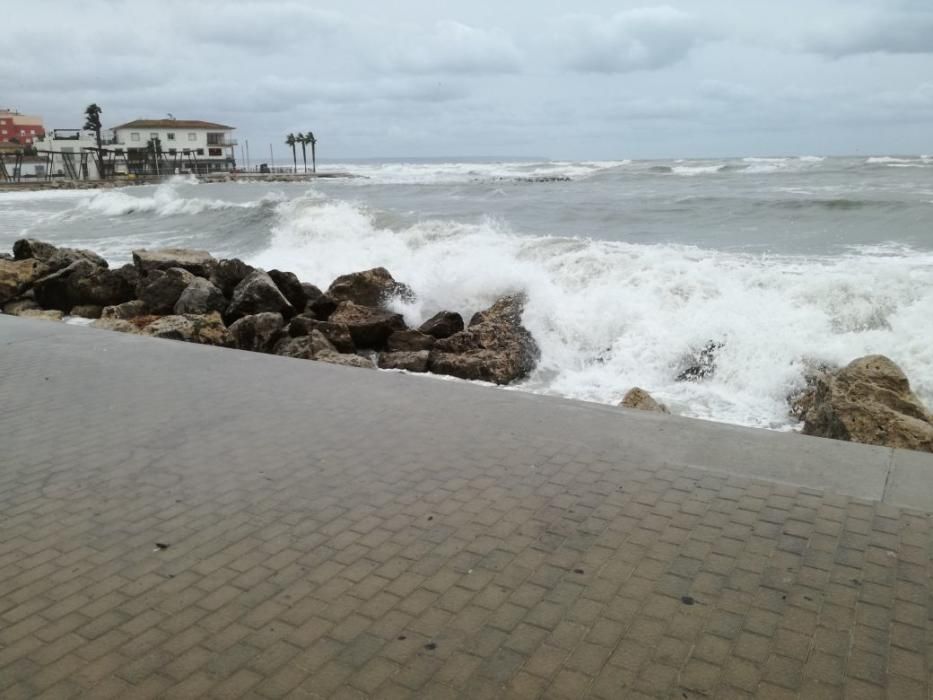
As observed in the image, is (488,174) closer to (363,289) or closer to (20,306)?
(363,289)

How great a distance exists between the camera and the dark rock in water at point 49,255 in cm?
1376

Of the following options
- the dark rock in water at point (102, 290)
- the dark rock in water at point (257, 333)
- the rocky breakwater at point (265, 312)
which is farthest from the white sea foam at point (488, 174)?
the dark rock in water at point (257, 333)

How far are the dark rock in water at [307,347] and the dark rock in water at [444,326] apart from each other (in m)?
1.43

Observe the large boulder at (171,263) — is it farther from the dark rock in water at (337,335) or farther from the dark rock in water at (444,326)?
the dark rock in water at (444,326)

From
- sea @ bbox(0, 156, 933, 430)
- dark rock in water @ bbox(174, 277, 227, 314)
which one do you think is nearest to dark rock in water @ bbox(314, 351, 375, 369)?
sea @ bbox(0, 156, 933, 430)

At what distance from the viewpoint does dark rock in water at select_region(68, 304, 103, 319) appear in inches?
468

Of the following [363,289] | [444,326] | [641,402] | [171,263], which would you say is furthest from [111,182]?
[641,402]

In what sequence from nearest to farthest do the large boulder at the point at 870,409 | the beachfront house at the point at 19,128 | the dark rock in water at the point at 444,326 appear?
the large boulder at the point at 870,409 → the dark rock in water at the point at 444,326 → the beachfront house at the point at 19,128

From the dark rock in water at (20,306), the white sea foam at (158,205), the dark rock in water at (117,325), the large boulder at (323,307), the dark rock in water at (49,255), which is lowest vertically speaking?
the dark rock in water at (20,306)

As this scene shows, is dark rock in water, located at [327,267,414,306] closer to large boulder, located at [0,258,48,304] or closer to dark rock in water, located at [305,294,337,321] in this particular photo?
dark rock in water, located at [305,294,337,321]

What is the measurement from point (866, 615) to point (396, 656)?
6.00ft

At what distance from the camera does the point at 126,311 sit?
36.4 feet

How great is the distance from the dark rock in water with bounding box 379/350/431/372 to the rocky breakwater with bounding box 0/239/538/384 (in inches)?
0.5

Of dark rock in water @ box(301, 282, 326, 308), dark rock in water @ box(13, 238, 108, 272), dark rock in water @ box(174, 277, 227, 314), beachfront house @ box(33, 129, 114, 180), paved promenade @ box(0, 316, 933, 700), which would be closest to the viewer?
paved promenade @ box(0, 316, 933, 700)
